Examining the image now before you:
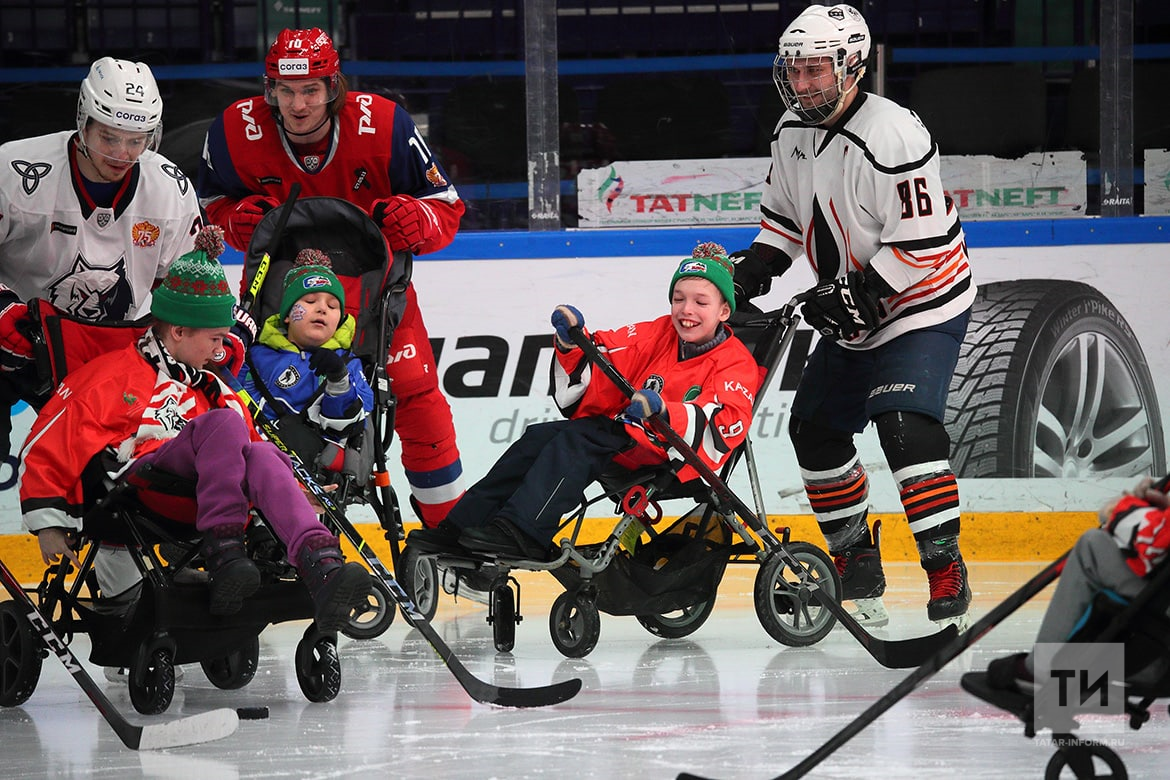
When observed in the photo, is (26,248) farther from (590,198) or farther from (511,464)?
(590,198)

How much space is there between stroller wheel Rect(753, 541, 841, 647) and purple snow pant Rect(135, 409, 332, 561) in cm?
123

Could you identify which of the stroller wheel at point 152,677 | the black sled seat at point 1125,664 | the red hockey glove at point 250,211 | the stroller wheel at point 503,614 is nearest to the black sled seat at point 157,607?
the stroller wheel at point 152,677

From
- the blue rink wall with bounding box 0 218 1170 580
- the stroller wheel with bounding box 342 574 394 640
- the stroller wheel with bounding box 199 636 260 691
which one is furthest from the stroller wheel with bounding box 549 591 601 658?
the blue rink wall with bounding box 0 218 1170 580

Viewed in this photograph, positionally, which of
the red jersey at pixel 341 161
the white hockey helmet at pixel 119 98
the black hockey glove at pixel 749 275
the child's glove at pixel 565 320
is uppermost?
the white hockey helmet at pixel 119 98

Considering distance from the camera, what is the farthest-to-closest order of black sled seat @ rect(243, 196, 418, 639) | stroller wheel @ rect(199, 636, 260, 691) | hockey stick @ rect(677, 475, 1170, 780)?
black sled seat @ rect(243, 196, 418, 639) < stroller wheel @ rect(199, 636, 260, 691) < hockey stick @ rect(677, 475, 1170, 780)

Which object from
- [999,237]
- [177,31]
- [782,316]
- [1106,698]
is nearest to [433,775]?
[1106,698]

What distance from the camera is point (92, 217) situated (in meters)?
3.83

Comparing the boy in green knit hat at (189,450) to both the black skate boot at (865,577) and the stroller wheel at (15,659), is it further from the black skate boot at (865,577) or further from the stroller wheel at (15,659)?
the black skate boot at (865,577)

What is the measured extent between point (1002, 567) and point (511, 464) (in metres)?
1.98

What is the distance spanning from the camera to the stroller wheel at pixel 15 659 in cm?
339

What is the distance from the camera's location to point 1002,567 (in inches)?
204

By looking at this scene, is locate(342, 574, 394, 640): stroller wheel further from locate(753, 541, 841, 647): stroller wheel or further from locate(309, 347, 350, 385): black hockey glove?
locate(753, 541, 841, 647): stroller wheel

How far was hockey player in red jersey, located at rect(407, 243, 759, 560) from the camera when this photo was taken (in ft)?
12.3

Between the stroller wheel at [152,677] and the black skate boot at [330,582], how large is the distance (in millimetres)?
348
